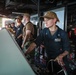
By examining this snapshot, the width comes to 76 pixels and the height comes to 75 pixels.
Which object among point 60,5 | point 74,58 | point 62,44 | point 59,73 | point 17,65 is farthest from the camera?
point 60,5

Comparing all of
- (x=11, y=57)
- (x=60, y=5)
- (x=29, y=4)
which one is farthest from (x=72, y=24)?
(x=11, y=57)

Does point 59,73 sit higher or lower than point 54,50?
lower

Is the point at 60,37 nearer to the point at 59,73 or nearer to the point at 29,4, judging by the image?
the point at 59,73

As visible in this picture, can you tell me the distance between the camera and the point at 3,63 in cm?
101

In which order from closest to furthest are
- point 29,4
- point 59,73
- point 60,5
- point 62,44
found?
point 59,73
point 62,44
point 60,5
point 29,4

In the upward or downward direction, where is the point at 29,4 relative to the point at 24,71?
upward

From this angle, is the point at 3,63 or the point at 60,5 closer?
the point at 3,63

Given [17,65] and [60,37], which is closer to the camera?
[17,65]

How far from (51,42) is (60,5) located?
2.39 metres

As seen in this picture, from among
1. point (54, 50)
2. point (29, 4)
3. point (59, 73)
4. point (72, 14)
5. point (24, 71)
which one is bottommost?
point (59, 73)

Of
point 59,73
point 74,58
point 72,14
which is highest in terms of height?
point 72,14

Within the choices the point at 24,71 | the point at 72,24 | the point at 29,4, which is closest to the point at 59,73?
the point at 24,71

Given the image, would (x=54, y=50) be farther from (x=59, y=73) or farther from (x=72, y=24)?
(x=72, y=24)

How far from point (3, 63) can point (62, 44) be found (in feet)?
5.36
